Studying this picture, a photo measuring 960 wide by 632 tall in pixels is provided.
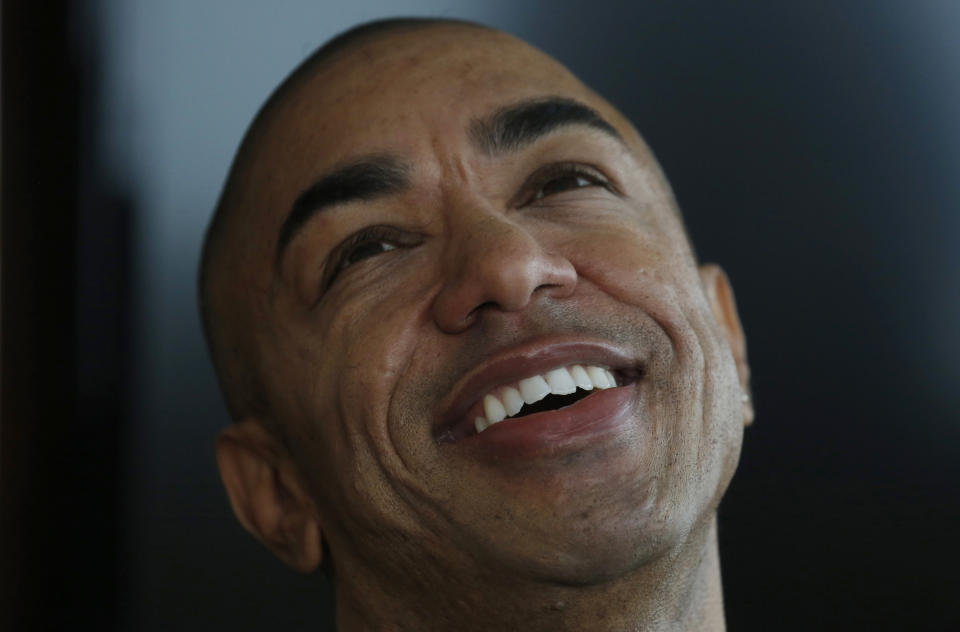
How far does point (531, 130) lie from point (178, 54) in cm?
94

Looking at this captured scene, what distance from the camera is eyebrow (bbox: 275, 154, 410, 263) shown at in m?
1.44

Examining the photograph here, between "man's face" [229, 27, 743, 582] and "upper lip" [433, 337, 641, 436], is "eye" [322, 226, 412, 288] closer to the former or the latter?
"man's face" [229, 27, 743, 582]

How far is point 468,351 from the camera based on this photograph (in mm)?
1302

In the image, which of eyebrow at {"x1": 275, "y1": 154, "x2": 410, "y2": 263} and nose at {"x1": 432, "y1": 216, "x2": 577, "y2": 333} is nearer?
nose at {"x1": 432, "y1": 216, "x2": 577, "y2": 333}

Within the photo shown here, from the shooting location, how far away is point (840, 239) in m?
2.14

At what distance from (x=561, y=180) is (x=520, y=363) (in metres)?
0.31

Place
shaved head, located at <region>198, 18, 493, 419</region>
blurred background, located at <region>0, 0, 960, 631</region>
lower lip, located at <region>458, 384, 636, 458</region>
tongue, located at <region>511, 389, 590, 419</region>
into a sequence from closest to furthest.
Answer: lower lip, located at <region>458, 384, 636, 458</region> < tongue, located at <region>511, 389, 590, 419</region> < shaved head, located at <region>198, 18, 493, 419</region> < blurred background, located at <region>0, 0, 960, 631</region>

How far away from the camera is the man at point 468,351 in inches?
49.8

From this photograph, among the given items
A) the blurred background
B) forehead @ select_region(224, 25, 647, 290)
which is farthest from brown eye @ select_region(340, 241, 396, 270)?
the blurred background

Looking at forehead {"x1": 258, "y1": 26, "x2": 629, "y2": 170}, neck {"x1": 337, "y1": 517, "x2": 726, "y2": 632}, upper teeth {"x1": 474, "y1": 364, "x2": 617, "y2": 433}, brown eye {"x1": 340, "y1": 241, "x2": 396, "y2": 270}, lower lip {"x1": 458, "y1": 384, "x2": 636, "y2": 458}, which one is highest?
forehead {"x1": 258, "y1": 26, "x2": 629, "y2": 170}

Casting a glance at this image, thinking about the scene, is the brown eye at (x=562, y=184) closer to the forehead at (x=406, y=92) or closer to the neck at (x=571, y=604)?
the forehead at (x=406, y=92)

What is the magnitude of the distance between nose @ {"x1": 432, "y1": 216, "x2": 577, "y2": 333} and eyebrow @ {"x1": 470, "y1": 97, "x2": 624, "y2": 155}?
5.3 inches

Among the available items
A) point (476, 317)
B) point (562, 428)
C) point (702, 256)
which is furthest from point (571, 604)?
point (702, 256)

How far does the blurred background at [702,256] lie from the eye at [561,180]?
0.70 m
